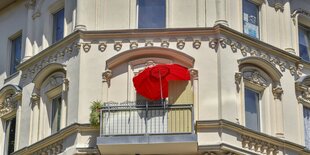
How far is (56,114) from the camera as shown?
106 ft

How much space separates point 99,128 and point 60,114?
2.64 metres

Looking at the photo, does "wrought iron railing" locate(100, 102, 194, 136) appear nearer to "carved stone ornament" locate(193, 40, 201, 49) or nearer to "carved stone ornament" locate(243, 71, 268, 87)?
"carved stone ornament" locate(193, 40, 201, 49)

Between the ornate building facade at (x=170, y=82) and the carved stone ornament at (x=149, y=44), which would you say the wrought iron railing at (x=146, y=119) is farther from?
the carved stone ornament at (x=149, y=44)

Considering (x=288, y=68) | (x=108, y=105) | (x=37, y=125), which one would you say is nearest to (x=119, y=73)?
(x=108, y=105)

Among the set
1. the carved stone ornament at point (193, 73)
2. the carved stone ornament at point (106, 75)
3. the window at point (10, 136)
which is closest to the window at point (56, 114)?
the carved stone ornament at point (106, 75)

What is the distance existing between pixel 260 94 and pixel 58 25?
26.4 ft

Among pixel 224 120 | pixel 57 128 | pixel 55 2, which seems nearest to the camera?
pixel 224 120

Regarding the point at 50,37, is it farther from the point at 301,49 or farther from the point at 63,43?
the point at 301,49

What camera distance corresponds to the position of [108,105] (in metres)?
30.3

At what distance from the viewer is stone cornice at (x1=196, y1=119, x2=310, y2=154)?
2980 centimetres

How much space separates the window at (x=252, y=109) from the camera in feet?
103

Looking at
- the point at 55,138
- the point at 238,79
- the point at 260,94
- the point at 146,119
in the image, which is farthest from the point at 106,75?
the point at 260,94

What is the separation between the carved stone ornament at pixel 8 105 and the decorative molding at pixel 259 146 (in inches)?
375

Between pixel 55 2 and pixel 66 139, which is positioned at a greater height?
pixel 55 2
